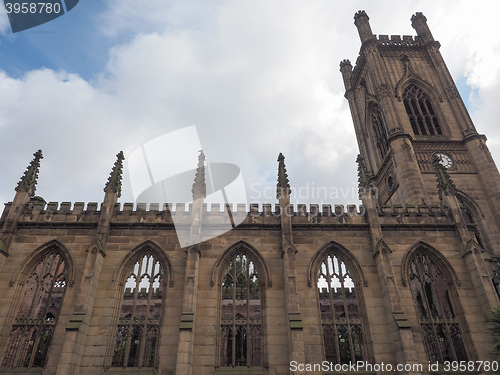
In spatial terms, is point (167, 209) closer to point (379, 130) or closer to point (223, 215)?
point (223, 215)

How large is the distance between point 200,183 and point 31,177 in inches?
358

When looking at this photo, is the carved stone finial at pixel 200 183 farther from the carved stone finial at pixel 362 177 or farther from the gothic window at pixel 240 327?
the carved stone finial at pixel 362 177

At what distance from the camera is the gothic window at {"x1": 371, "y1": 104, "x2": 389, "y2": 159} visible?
32806 mm

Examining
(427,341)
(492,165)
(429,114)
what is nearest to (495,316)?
(427,341)

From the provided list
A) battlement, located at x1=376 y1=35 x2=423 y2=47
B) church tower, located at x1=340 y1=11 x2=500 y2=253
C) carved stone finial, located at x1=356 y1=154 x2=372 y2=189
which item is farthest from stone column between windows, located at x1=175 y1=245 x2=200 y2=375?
battlement, located at x1=376 y1=35 x2=423 y2=47

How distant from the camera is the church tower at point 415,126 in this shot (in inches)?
→ 1014

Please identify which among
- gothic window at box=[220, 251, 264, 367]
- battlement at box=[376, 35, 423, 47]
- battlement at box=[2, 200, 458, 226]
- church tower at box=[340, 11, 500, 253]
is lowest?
gothic window at box=[220, 251, 264, 367]

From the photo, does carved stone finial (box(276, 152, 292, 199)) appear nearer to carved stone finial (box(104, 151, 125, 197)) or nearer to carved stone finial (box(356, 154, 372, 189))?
carved stone finial (box(356, 154, 372, 189))

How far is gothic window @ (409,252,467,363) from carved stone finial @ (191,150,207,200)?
11.3 m

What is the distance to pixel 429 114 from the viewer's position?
103 ft

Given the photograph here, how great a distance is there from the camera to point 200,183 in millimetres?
18609

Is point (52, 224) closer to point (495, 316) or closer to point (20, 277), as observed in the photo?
point (20, 277)

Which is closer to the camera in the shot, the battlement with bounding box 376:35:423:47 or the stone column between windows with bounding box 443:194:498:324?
the stone column between windows with bounding box 443:194:498:324

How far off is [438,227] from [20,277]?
20513mm
